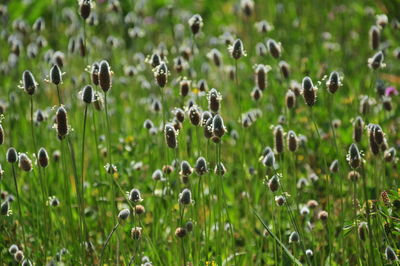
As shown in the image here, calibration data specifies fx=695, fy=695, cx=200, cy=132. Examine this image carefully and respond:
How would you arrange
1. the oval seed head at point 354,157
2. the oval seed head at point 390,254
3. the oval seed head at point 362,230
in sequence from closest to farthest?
the oval seed head at point 354,157, the oval seed head at point 390,254, the oval seed head at point 362,230

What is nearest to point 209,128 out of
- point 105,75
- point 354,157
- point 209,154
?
point 105,75

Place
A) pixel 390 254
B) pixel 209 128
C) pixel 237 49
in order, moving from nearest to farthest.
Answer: pixel 390 254 → pixel 209 128 → pixel 237 49

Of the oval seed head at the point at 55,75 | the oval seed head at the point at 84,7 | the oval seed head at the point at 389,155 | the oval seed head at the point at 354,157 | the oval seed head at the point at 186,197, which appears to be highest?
the oval seed head at the point at 84,7

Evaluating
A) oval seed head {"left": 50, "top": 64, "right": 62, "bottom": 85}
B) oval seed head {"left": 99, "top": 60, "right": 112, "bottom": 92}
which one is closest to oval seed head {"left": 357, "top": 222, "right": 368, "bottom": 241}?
oval seed head {"left": 99, "top": 60, "right": 112, "bottom": 92}

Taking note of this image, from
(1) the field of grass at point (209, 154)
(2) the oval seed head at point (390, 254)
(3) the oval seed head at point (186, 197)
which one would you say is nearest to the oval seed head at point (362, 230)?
(1) the field of grass at point (209, 154)

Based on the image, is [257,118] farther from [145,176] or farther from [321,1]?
[321,1]

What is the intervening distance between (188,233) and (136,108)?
1.76 meters

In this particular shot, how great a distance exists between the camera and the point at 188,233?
2.25m

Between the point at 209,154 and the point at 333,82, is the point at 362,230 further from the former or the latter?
the point at 209,154

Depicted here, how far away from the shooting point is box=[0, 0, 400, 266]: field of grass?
2.12m

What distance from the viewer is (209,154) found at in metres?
3.13

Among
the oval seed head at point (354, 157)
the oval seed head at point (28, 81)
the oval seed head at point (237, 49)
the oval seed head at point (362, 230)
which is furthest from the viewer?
the oval seed head at point (237, 49)

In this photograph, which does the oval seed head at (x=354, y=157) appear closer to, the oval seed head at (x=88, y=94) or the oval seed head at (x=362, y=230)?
the oval seed head at (x=362, y=230)

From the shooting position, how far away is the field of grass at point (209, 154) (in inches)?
83.4
